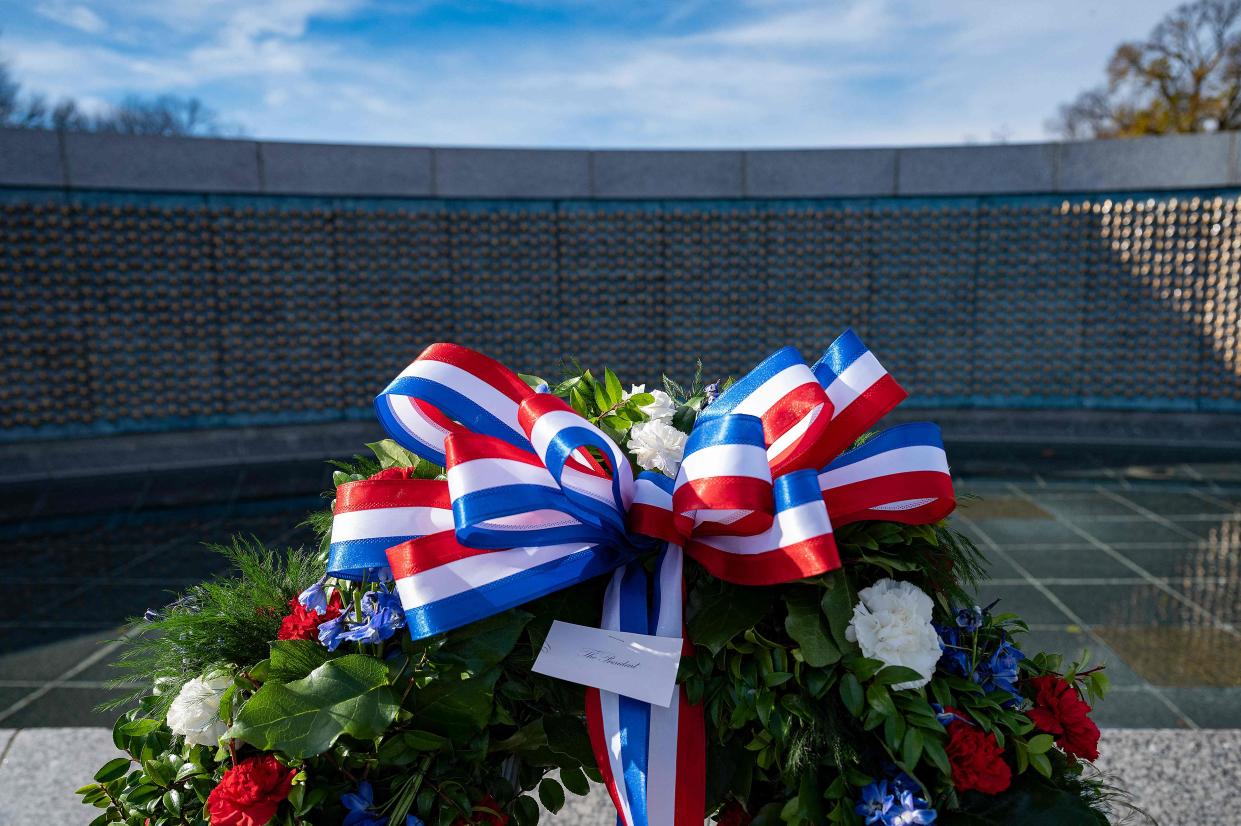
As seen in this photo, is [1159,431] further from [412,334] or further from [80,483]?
[80,483]

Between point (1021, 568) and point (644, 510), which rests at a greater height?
point (644, 510)

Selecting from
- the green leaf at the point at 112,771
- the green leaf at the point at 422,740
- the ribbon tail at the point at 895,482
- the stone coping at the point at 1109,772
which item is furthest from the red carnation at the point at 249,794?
the stone coping at the point at 1109,772

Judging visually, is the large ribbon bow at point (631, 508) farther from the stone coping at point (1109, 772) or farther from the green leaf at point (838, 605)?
the stone coping at point (1109, 772)

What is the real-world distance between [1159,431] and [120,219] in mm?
10391

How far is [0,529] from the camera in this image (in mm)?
5770

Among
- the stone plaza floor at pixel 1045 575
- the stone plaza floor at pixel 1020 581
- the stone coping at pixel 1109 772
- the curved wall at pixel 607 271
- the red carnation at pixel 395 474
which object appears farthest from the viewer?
the curved wall at pixel 607 271

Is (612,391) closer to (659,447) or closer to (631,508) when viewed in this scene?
(659,447)

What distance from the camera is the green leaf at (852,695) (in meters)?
0.91

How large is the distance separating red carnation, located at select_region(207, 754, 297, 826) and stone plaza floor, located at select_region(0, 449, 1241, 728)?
1.72 meters

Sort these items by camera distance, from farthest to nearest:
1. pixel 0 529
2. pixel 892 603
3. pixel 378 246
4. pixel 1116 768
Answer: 1. pixel 378 246
2. pixel 0 529
3. pixel 1116 768
4. pixel 892 603

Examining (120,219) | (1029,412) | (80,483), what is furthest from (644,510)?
(1029,412)

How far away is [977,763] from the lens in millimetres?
892

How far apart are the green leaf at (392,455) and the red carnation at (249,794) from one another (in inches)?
16.4

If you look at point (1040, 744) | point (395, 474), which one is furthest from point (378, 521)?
point (1040, 744)
